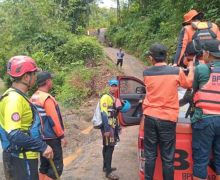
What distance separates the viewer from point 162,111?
4.70 meters

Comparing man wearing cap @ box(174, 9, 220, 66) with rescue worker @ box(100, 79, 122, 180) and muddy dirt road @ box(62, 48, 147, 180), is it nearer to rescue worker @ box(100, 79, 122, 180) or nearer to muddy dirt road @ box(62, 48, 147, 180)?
rescue worker @ box(100, 79, 122, 180)

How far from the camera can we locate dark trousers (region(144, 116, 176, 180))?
14.9ft

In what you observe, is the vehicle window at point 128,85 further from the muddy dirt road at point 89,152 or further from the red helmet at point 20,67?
the red helmet at point 20,67

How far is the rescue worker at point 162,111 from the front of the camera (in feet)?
15.2

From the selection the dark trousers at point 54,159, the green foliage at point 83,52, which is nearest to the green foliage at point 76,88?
the green foliage at point 83,52

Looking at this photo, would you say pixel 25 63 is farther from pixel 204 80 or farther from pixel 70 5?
pixel 70 5

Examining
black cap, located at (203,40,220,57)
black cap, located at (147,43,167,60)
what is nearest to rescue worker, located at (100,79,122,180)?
black cap, located at (147,43,167,60)

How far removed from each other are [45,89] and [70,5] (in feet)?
85.3

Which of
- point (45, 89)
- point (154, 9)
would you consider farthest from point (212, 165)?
point (154, 9)

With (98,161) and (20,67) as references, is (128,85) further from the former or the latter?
(20,67)

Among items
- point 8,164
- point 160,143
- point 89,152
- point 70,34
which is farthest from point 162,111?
point 70,34

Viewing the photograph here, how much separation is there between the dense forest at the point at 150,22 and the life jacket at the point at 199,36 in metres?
9.38

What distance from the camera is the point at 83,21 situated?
3278 centimetres

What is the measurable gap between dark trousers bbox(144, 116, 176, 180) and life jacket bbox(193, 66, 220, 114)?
0.42m
